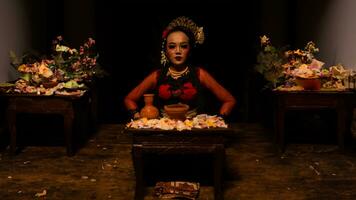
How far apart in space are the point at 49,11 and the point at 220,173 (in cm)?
514

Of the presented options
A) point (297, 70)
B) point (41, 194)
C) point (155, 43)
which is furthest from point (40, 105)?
point (155, 43)

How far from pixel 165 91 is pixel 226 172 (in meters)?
1.15

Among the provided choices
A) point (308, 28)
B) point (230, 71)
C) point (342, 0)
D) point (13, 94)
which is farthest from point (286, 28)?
point (13, 94)

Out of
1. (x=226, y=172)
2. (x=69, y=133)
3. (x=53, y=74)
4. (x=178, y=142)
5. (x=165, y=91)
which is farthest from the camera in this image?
(x=53, y=74)

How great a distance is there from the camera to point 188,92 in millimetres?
5742

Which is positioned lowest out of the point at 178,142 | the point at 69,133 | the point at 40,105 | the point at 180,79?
the point at 69,133

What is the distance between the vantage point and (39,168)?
18.5 ft

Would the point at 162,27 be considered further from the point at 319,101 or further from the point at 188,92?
the point at 319,101

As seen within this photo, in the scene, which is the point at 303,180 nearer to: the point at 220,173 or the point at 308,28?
the point at 220,173

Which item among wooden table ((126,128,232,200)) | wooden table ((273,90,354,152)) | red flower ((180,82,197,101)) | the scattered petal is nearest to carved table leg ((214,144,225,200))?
wooden table ((126,128,232,200))

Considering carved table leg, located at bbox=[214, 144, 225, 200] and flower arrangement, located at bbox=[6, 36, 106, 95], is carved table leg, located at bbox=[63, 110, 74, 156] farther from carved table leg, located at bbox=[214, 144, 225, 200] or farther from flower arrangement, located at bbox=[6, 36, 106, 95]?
carved table leg, located at bbox=[214, 144, 225, 200]

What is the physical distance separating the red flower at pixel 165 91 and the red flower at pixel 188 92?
0.15 metres

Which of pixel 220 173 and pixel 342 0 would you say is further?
pixel 342 0

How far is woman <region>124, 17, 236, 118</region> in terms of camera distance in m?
5.67
